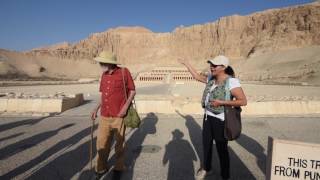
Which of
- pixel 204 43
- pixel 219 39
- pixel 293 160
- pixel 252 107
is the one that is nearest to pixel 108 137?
pixel 293 160

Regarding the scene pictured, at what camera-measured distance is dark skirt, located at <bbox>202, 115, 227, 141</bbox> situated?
15.4ft

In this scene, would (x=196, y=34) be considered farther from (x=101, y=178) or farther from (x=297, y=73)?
(x=101, y=178)

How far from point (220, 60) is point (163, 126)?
18.9ft

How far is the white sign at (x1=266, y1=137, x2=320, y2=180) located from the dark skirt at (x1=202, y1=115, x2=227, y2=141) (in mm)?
1287

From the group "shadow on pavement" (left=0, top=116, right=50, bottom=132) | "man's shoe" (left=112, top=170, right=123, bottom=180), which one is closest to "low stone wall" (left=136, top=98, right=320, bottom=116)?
"shadow on pavement" (left=0, top=116, right=50, bottom=132)

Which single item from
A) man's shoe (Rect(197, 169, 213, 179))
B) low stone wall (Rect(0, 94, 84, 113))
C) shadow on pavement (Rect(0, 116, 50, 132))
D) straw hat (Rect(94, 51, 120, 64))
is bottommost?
shadow on pavement (Rect(0, 116, 50, 132))

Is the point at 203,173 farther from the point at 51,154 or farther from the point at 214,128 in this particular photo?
the point at 51,154

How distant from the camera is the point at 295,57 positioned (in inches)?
3319

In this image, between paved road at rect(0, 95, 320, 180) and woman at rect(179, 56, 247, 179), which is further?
paved road at rect(0, 95, 320, 180)

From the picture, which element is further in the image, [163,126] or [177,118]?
[177,118]

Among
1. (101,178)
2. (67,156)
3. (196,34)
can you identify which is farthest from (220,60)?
(196,34)

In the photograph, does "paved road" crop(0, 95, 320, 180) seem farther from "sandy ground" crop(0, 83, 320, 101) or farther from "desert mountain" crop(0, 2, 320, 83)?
"desert mountain" crop(0, 2, 320, 83)

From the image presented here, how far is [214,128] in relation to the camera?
15.6 feet

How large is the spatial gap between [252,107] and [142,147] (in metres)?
6.98
